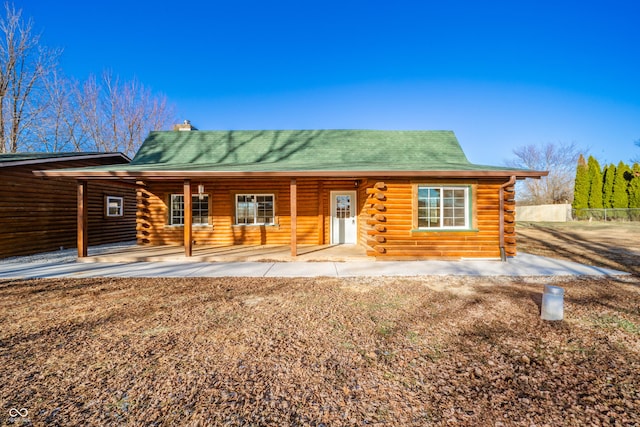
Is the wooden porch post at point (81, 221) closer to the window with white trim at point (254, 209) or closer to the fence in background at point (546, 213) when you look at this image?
the window with white trim at point (254, 209)

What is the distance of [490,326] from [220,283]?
4.79 meters

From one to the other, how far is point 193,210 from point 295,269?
6081 millimetres

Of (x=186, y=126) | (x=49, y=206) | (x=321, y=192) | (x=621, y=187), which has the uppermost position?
(x=186, y=126)

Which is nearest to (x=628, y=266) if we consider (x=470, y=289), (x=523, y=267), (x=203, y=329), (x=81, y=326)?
(x=523, y=267)

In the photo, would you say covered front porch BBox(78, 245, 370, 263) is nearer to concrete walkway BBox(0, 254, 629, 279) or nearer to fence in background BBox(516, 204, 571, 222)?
concrete walkway BBox(0, 254, 629, 279)

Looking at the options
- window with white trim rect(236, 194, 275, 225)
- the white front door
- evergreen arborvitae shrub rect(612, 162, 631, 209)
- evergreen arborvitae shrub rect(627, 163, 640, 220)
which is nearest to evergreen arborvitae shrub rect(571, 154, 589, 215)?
evergreen arborvitae shrub rect(612, 162, 631, 209)

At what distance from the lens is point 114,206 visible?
40.7 ft

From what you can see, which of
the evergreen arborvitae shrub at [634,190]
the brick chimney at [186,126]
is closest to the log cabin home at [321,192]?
the brick chimney at [186,126]

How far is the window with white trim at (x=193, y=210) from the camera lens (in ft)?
36.7

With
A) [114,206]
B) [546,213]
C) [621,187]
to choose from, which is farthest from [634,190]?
[114,206]

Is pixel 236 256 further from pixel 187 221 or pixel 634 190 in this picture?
pixel 634 190

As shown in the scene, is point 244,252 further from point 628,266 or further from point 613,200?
point 613,200

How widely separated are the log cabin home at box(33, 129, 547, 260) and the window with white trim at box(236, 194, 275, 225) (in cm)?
4

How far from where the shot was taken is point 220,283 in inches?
234
